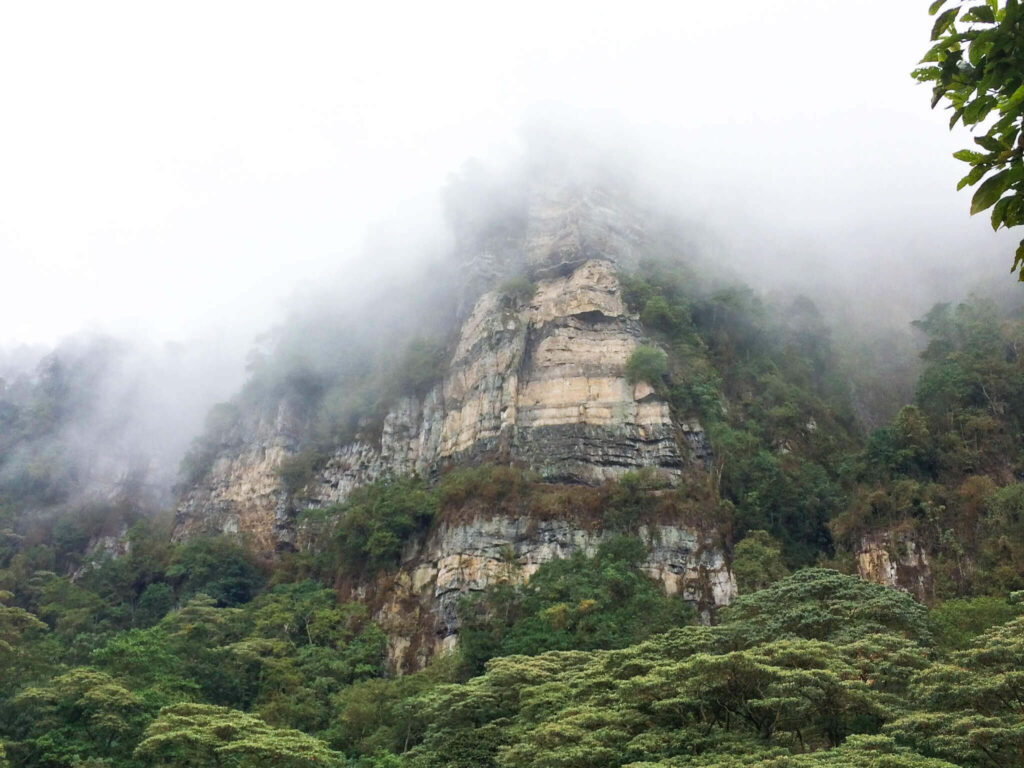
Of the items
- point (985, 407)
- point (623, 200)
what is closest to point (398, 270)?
point (623, 200)

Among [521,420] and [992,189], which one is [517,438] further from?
[992,189]

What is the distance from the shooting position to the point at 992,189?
3311 millimetres

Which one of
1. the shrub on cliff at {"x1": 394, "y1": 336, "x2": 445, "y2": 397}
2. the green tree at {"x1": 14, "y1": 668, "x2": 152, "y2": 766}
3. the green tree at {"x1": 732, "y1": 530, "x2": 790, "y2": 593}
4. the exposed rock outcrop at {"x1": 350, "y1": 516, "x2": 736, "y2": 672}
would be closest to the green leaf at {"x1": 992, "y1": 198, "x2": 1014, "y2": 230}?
the green tree at {"x1": 14, "y1": 668, "x2": 152, "y2": 766}

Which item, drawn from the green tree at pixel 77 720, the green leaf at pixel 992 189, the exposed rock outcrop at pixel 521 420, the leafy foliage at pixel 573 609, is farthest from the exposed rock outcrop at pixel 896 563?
the green leaf at pixel 992 189

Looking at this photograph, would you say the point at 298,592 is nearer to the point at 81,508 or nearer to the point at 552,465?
the point at 552,465

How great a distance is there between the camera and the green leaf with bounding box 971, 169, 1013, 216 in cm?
326

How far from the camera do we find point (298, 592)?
38.8m

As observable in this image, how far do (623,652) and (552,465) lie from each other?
62.3 feet

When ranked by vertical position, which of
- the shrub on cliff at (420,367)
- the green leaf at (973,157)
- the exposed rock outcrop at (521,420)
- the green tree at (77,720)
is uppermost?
the shrub on cliff at (420,367)

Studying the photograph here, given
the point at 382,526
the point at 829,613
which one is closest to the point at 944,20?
the point at 829,613

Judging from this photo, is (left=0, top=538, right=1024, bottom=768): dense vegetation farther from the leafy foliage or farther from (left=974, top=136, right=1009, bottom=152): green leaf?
(left=974, top=136, right=1009, bottom=152): green leaf

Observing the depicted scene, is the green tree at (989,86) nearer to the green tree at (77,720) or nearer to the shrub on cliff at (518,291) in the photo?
the green tree at (77,720)

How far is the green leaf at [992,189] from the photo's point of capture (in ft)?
10.7

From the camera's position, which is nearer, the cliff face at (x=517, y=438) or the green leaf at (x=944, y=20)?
the green leaf at (x=944, y=20)
